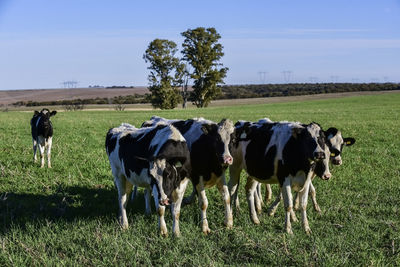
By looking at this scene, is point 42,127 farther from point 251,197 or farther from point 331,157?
point 331,157

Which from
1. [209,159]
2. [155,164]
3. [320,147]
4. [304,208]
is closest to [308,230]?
[304,208]

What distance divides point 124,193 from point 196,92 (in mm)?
70064

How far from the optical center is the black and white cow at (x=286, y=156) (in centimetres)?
766

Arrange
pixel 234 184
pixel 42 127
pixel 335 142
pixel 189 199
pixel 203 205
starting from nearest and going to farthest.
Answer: pixel 203 205
pixel 234 184
pixel 189 199
pixel 335 142
pixel 42 127

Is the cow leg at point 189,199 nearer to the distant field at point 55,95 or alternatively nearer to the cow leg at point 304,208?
the cow leg at point 304,208

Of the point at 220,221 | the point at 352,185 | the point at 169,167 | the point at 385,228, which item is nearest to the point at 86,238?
the point at 169,167

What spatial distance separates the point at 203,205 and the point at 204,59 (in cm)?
6990

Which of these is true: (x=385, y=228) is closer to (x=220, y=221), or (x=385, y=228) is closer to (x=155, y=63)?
(x=220, y=221)

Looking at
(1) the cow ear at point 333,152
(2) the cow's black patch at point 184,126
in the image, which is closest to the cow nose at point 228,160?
(2) the cow's black patch at point 184,126

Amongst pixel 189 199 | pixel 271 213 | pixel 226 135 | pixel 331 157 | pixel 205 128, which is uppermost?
pixel 205 128

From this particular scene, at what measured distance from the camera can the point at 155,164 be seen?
280 inches

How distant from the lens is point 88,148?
17.8 meters

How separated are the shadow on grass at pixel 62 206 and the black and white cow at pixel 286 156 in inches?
108

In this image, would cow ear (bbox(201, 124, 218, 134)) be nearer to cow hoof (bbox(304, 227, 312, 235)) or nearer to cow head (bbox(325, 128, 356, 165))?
cow head (bbox(325, 128, 356, 165))
